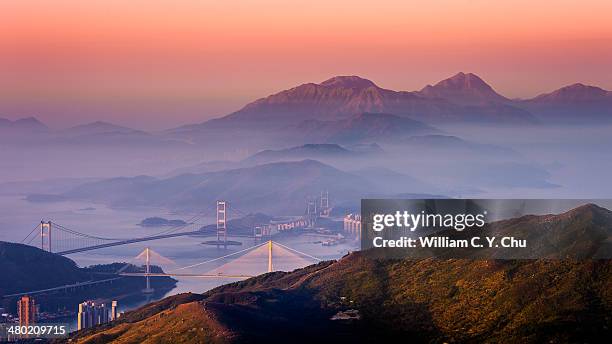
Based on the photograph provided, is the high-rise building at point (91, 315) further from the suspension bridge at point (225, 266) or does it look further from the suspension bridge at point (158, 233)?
the suspension bridge at point (158, 233)

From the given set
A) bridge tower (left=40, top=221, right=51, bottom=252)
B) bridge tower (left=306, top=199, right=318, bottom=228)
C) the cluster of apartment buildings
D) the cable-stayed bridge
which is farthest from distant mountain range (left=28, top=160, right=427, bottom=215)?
bridge tower (left=40, top=221, right=51, bottom=252)

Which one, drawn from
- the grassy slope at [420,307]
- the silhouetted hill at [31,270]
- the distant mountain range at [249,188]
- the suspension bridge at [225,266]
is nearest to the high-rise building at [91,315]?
the suspension bridge at [225,266]

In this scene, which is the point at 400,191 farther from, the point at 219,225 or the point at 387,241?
the point at 387,241

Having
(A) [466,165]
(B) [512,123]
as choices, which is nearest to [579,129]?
(B) [512,123]

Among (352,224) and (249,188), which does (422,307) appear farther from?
(249,188)

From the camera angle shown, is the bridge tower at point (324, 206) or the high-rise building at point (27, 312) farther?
the bridge tower at point (324, 206)

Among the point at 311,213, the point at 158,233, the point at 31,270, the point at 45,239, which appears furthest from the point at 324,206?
the point at 31,270
